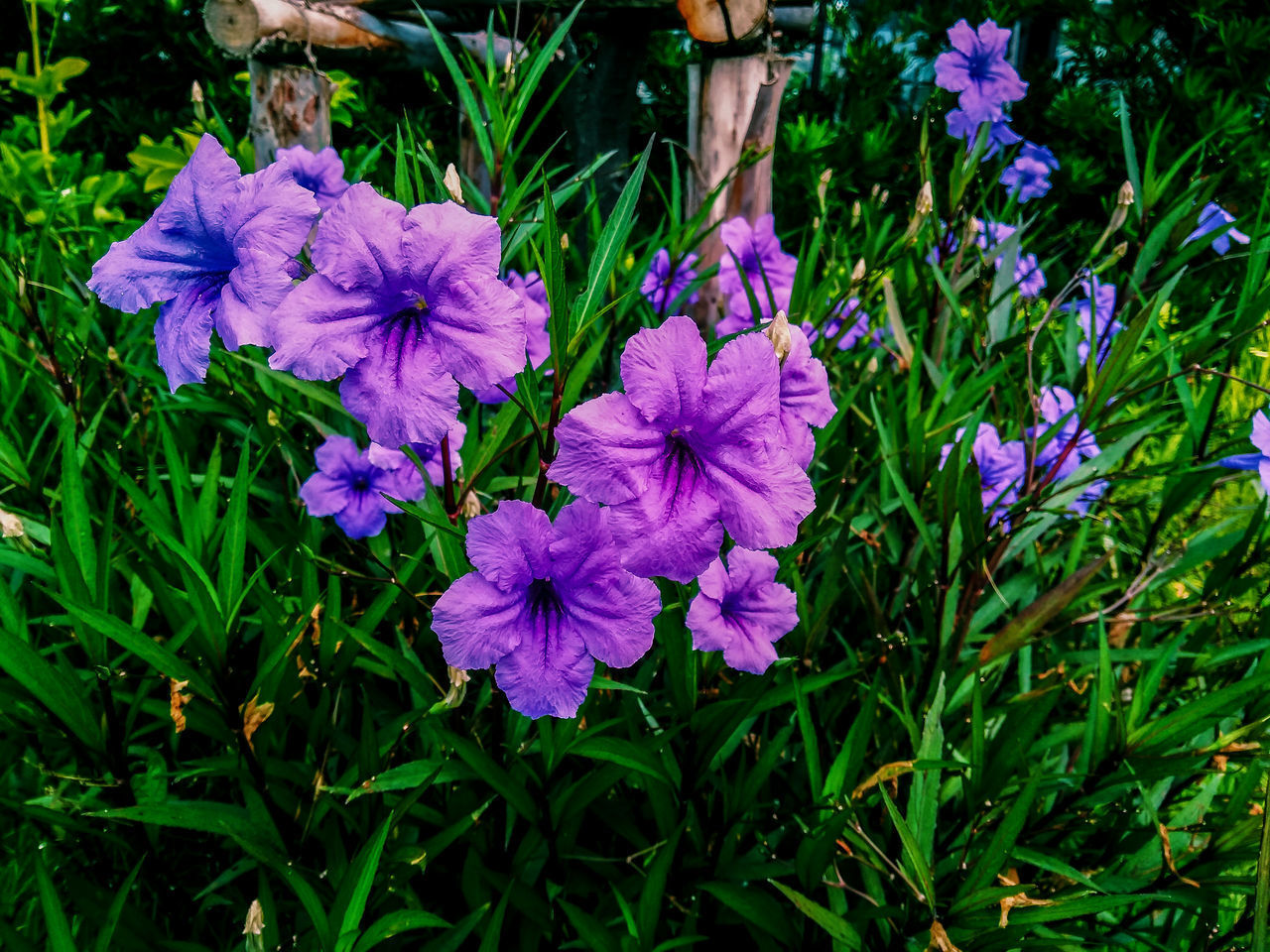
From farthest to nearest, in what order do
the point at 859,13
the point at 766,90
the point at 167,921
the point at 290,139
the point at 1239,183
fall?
the point at 859,13 < the point at 1239,183 < the point at 290,139 < the point at 766,90 < the point at 167,921

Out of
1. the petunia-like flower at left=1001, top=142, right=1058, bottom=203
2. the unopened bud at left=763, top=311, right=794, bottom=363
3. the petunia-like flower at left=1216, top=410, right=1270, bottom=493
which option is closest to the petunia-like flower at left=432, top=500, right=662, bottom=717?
the unopened bud at left=763, top=311, right=794, bottom=363

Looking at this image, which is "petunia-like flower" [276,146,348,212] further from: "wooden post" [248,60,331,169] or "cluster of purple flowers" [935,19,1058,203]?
"cluster of purple flowers" [935,19,1058,203]

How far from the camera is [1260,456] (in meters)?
1.15

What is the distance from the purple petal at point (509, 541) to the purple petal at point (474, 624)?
2 centimetres

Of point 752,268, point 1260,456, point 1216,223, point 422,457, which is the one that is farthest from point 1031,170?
point 422,457

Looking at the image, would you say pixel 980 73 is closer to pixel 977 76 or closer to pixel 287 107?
pixel 977 76

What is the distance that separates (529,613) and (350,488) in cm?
62

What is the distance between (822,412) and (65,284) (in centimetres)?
175

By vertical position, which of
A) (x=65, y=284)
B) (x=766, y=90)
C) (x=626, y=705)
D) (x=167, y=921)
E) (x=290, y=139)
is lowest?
(x=167, y=921)

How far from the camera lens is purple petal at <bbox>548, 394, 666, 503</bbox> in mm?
709

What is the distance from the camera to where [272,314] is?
726mm

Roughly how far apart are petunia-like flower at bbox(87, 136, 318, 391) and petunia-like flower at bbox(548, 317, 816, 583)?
307 millimetres

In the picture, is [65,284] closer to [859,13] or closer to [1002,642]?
[1002,642]

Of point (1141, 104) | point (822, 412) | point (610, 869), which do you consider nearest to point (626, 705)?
point (610, 869)
